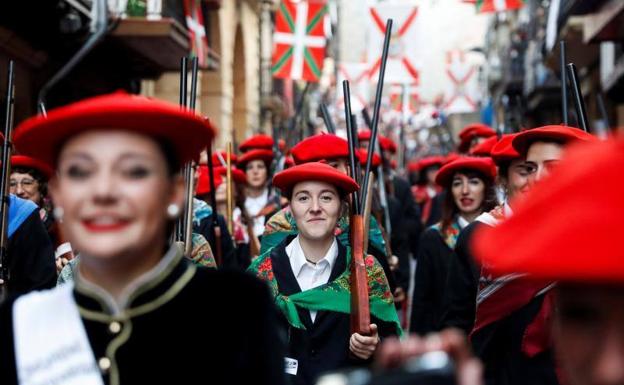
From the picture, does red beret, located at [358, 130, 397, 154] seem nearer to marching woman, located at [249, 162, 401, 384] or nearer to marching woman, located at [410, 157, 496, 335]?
marching woman, located at [410, 157, 496, 335]

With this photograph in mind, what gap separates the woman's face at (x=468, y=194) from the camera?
8.55 metres

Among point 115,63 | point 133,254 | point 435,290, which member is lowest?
A: point 435,290

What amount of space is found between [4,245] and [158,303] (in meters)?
3.74

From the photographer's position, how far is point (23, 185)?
310 inches

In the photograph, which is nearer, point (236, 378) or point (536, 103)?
point (236, 378)

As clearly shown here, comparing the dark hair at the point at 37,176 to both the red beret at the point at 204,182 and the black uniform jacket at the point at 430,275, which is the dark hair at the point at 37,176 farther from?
the black uniform jacket at the point at 430,275

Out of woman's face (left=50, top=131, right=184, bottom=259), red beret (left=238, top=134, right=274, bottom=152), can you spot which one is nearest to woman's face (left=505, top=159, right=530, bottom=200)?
woman's face (left=50, top=131, right=184, bottom=259)

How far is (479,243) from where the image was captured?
7.50ft

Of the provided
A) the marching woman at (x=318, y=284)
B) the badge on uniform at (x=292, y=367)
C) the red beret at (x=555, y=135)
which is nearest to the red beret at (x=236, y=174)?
the marching woman at (x=318, y=284)

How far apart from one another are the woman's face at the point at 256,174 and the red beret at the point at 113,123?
7905 mm

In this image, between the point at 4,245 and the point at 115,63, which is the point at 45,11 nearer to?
the point at 115,63

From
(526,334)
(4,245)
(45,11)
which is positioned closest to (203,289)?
(526,334)

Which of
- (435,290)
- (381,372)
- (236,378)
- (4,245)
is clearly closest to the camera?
(381,372)

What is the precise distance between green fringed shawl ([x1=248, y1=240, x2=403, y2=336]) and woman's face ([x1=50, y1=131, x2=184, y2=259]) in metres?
2.67
